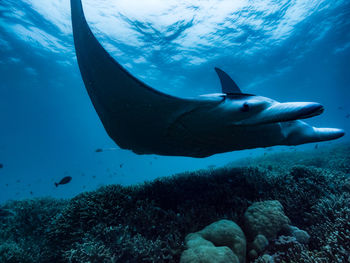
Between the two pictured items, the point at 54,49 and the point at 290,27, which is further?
the point at 54,49

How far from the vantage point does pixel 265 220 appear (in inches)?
117

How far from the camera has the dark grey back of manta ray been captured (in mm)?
2451

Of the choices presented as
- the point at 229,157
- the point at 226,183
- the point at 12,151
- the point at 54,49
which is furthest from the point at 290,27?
the point at 229,157

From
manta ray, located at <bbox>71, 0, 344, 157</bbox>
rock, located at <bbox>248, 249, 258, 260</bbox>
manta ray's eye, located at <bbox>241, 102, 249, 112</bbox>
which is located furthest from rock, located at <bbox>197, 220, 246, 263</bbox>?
manta ray's eye, located at <bbox>241, 102, 249, 112</bbox>

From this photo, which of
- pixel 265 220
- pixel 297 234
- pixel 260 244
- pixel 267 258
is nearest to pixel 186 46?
pixel 265 220

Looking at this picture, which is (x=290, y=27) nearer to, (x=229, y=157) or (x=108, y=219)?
(x=108, y=219)

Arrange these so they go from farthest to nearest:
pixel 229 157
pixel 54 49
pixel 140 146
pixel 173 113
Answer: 1. pixel 229 157
2. pixel 54 49
3. pixel 140 146
4. pixel 173 113

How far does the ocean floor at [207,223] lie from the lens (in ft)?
8.65

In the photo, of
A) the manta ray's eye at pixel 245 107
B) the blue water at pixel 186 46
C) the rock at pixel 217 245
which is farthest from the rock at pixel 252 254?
the blue water at pixel 186 46

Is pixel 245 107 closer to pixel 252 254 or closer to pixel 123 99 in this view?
pixel 123 99

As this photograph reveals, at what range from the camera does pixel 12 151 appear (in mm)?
68062

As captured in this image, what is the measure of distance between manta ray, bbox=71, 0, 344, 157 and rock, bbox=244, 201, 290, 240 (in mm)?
1256

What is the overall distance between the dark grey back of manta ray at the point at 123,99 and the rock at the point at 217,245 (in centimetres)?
153

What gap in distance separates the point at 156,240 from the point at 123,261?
0.62m
